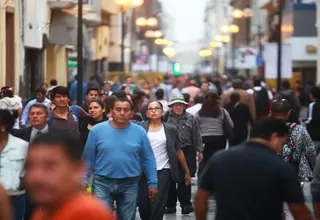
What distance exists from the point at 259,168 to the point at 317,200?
242cm

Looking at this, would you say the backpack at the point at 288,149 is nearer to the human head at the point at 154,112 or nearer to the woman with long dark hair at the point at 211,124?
the human head at the point at 154,112

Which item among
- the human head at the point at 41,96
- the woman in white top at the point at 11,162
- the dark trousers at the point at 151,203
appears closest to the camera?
the woman in white top at the point at 11,162

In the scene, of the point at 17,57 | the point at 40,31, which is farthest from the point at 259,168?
the point at 40,31

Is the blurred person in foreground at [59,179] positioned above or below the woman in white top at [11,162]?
above

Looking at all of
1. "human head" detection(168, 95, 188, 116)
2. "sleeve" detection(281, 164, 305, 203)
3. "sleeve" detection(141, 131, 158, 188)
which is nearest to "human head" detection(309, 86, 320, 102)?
"human head" detection(168, 95, 188, 116)

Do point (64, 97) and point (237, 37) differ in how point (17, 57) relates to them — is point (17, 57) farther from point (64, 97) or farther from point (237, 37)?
point (237, 37)

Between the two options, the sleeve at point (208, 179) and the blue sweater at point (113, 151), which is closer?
the sleeve at point (208, 179)

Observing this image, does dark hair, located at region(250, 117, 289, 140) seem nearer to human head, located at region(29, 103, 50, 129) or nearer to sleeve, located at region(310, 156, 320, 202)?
sleeve, located at region(310, 156, 320, 202)

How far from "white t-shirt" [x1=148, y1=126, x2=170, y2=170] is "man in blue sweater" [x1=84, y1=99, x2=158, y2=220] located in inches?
72.4

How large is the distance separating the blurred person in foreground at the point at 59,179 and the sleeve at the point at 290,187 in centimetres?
266

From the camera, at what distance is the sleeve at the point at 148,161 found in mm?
11180

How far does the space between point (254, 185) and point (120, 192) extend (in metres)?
4.17

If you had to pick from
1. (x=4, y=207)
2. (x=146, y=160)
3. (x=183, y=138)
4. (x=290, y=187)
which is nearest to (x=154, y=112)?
(x=146, y=160)

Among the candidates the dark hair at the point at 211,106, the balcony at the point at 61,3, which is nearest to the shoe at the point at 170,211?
the dark hair at the point at 211,106
